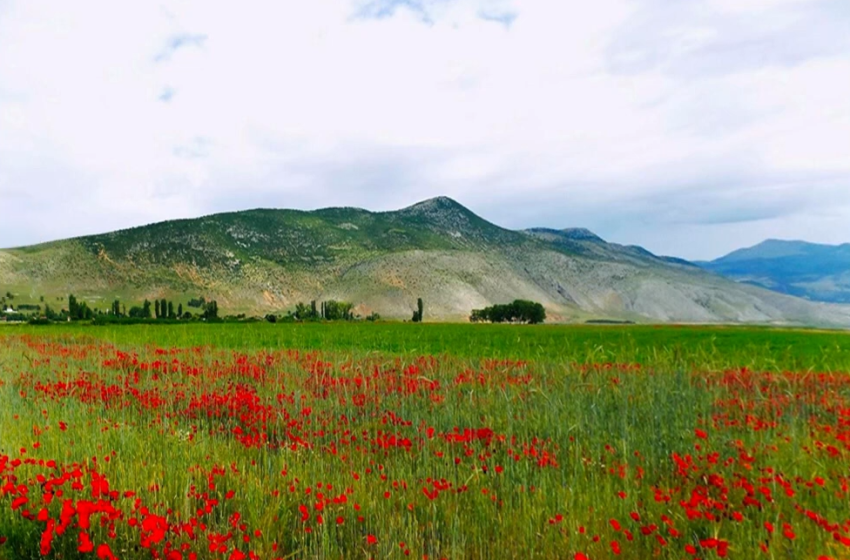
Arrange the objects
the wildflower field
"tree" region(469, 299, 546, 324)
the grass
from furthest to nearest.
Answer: "tree" region(469, 299, 546, 324) < the grass < the wildflower field

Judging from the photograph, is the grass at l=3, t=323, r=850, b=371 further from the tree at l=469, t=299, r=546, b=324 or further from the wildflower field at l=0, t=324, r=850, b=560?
the tree at l=469, t=299, r=546, b=324

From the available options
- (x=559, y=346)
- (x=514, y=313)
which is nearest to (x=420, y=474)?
(x=559, y=346)

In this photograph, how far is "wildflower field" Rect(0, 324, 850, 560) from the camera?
14.3 feet

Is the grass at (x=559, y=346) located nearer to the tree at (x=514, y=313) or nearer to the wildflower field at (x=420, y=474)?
the wildflower field at (x=420, y=474)

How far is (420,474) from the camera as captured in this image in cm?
606

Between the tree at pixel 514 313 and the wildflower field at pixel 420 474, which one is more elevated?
the tree at pixel 514 313

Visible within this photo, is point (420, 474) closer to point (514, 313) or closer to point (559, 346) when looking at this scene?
point (559, 346)

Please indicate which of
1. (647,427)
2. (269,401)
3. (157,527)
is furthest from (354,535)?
(269,401)

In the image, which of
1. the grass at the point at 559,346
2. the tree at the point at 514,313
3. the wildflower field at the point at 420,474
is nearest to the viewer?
the wildflower field at the point at 420,474

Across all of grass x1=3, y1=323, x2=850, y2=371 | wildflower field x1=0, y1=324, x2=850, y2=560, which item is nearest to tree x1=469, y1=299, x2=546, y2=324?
grass x1=3, y1=323, x2=850, y2=371

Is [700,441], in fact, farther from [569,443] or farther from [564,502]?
[564,502]

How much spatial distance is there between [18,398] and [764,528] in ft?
38.9

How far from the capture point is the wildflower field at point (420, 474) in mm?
4348

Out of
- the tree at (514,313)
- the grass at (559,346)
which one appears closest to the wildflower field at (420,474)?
the grass at (559,346)
